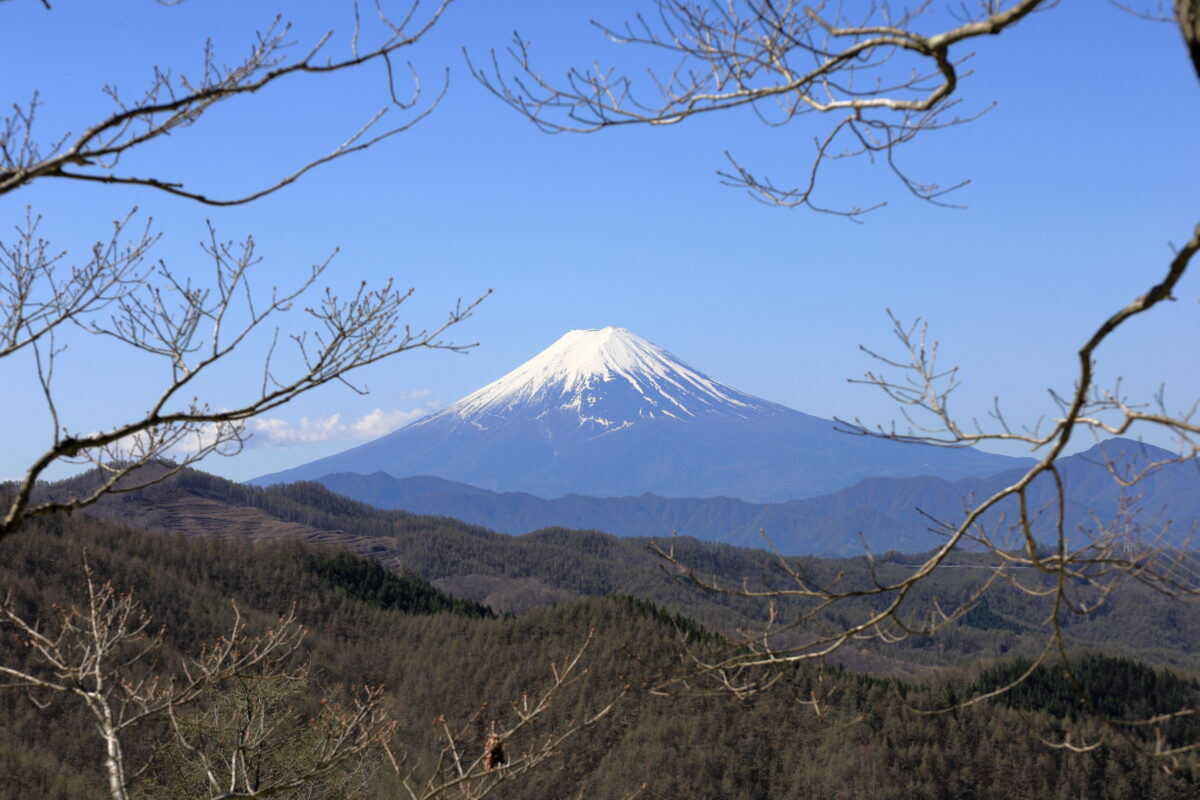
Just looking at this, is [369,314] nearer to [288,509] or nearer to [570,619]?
[570,619]

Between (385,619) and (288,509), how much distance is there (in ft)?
362

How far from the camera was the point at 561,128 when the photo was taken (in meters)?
6.38

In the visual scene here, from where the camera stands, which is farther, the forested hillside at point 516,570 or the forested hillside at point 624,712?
the forested hillside at point 516,570

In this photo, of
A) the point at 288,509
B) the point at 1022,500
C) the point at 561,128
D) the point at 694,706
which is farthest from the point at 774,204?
the point at 288,509

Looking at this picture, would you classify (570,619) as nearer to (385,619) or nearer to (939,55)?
(385,619)

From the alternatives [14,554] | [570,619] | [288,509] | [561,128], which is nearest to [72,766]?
[14,554]

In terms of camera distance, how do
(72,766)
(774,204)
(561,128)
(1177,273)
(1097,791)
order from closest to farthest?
(1177,273) < (561,128) < (774,204) < (72,766) < (1097,791)

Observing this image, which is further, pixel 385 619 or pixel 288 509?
pixel 288 509

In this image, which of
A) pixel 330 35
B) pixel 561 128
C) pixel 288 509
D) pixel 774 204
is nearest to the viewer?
pixel 330 35

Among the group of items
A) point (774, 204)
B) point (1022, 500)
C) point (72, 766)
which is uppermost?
point (774, 204)

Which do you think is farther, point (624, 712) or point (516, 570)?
point (516, 570)

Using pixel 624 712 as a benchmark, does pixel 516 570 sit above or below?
below

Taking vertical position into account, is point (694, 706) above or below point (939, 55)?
below

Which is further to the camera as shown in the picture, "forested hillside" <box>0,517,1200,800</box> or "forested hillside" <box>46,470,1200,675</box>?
"forested hillside" <box>46,470,1200,675</box>
